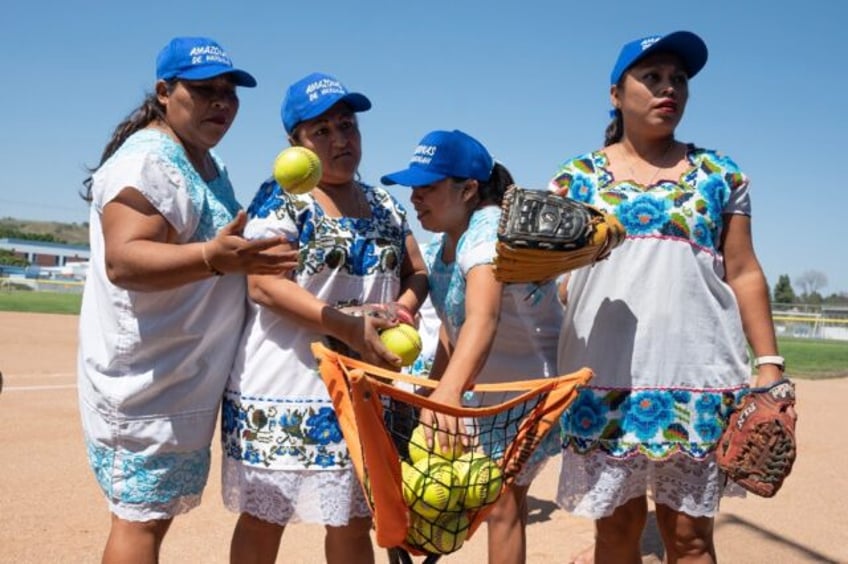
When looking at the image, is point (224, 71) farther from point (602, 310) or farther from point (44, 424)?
point (44, 424)

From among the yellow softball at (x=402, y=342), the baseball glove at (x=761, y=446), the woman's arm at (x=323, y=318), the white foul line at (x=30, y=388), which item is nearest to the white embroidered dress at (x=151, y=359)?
the woman's arm at (x=323, y=318)

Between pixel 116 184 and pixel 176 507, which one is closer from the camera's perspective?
pixel 116 184

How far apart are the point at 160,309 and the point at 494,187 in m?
1.40

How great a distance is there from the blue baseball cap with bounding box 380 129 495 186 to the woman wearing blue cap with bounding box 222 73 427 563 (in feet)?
0.74

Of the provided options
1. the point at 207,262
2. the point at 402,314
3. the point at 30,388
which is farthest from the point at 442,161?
the point at 30,388

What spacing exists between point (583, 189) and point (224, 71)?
4.51 feet

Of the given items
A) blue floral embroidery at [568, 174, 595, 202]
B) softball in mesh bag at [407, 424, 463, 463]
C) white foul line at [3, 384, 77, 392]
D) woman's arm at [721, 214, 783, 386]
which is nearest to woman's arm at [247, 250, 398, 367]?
softball in mesh bag at [407, 424, 463, 463]

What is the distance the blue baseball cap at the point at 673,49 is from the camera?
2.88 meters

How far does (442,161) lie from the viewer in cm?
314

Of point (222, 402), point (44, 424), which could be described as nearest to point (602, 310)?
point (222, 402)

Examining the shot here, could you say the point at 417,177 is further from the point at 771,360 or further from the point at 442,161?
the point at 771,360

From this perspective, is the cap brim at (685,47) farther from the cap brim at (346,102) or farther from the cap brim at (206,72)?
the cap brim at (206,72)

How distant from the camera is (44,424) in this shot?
7.62 m

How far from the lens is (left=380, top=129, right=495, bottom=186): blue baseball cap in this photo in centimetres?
314
